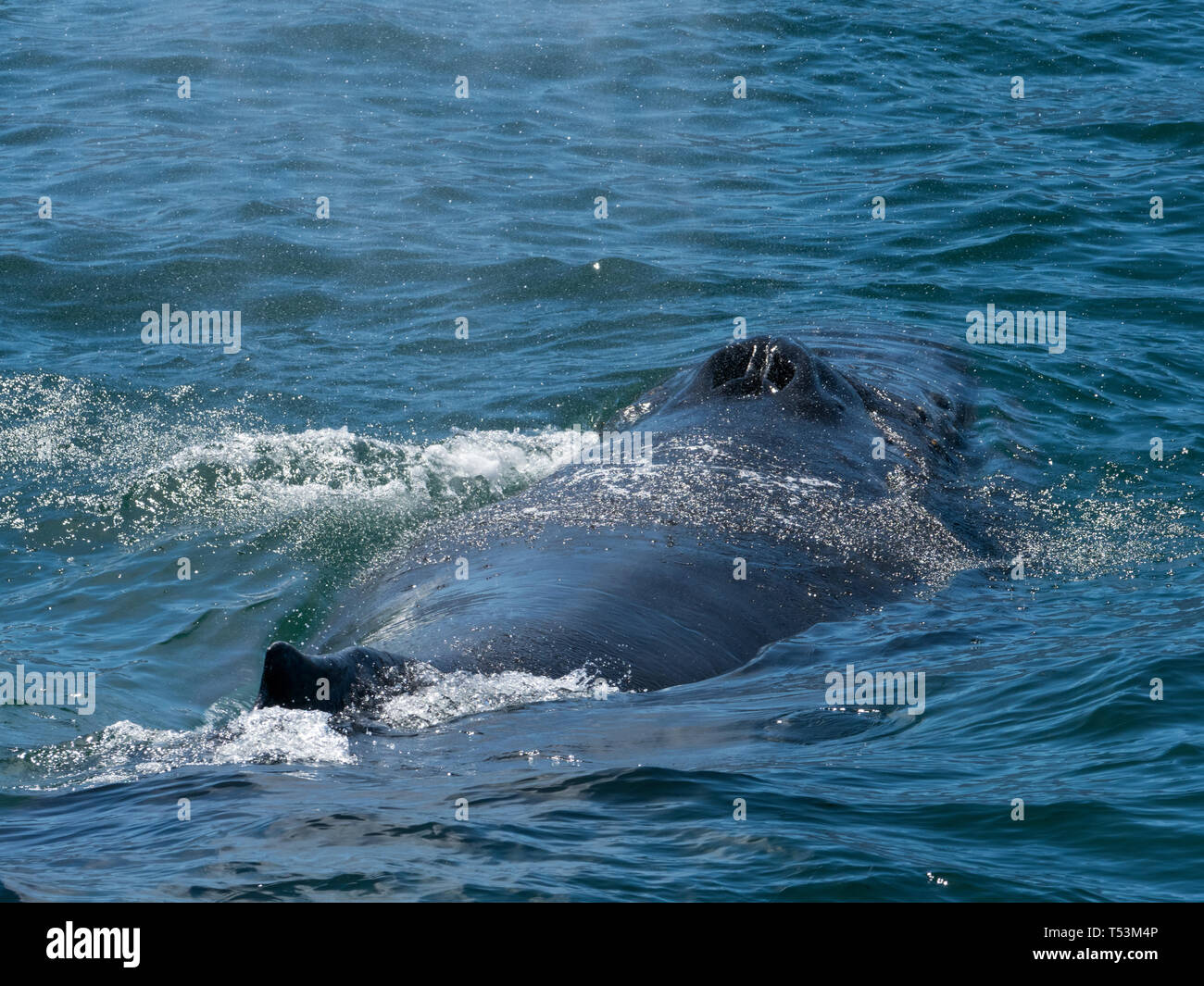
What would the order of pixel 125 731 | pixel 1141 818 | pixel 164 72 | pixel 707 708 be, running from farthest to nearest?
1. pixel 164 72
2. pixel 125 731
3. pixel 707 708
4. pixel 1141 818

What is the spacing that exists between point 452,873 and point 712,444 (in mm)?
5653

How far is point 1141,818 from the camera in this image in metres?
6.35

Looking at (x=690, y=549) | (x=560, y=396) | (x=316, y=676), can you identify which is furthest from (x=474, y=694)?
(x=560, y=396)

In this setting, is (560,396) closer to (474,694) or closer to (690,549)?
(690,549)

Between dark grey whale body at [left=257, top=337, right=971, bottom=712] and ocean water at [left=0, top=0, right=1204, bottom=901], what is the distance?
0.83 ft

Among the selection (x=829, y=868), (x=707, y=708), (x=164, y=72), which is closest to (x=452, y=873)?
(x=829, y=868)

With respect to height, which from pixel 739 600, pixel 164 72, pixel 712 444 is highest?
pixel 164 72

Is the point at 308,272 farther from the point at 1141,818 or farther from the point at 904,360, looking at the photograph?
the point at 1141,818

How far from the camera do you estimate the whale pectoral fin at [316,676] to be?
5879mm

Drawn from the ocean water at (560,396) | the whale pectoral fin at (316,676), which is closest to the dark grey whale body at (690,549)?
the whale pectoral fin at (316,676)

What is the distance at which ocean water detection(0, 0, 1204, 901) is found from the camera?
587 centimetres

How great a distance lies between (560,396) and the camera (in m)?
15.2

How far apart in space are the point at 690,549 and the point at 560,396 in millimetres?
6468

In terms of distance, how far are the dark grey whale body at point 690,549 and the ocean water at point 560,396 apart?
0.25 metres
